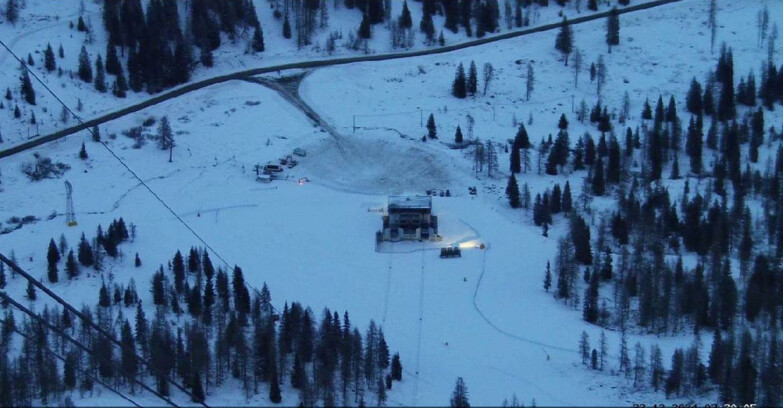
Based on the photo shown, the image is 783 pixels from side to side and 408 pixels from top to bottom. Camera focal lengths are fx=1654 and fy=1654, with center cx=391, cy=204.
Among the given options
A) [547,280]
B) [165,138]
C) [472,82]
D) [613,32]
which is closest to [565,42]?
[613,32]

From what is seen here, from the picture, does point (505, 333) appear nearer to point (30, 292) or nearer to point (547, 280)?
point (547, 280)

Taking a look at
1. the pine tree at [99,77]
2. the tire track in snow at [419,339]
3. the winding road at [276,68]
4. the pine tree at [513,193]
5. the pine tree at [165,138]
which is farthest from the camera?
the pine tree at [99,77]

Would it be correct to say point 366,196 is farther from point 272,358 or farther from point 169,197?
point 272,358

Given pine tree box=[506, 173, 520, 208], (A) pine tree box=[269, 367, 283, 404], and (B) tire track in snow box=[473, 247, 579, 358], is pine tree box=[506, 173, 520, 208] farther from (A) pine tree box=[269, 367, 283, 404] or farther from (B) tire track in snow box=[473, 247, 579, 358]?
(A) pine tree box=[269, 367, 283, 404]

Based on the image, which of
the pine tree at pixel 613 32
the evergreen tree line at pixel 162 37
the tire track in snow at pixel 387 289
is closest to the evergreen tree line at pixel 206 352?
the tire track in snow at pixel 387 289

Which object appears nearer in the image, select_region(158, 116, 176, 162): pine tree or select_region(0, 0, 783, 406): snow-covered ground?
select_region(0, 0, 783, 406): snow-covered ground

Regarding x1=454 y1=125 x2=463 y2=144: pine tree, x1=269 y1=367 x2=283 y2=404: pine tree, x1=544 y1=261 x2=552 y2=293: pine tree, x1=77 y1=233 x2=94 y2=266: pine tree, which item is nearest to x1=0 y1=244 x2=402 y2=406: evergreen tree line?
x1=269 y1=367 x2=283 y2=404: pine tree

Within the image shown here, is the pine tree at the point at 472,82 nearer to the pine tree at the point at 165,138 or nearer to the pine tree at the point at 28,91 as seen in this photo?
the pine tree at the point at 165,138
